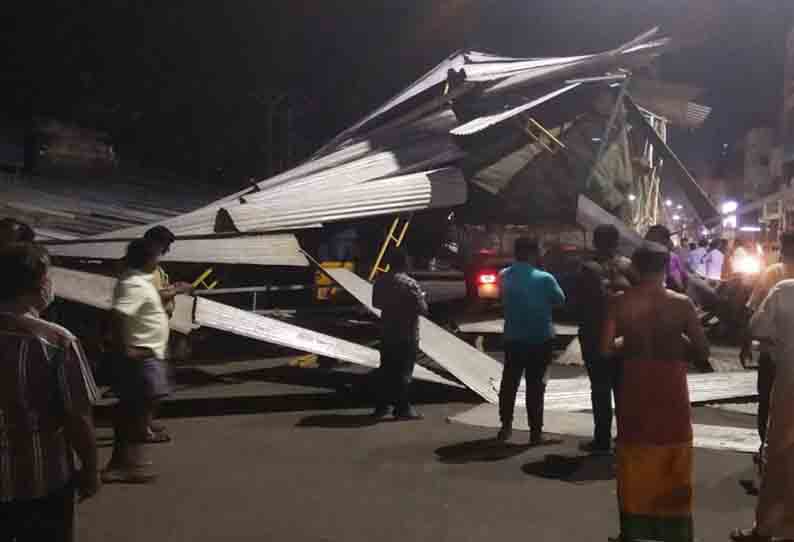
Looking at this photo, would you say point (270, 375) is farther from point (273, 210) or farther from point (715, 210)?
point (715, 210)

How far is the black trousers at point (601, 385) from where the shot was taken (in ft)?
20.9

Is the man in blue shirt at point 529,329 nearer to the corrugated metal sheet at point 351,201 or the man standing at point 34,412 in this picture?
the corrugated metal sheet at point 351,201

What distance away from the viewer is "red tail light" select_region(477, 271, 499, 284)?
11.8 meters

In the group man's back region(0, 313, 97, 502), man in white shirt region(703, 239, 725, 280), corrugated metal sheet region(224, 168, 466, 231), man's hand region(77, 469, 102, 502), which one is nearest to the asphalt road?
man's hand region(77, 469, 102, 502)

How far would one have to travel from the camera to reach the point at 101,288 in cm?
809

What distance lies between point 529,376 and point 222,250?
4.14m

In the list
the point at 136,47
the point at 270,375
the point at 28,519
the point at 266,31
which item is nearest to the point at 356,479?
the point at 28,519

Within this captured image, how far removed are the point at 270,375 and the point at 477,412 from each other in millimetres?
3079

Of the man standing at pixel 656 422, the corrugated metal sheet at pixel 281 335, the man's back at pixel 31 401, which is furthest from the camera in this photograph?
the corrugated metal sheet at pixel 281 335

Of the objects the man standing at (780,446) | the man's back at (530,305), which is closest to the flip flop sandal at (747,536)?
the man standing at (780,446)

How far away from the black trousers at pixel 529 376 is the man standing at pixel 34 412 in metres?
4.44

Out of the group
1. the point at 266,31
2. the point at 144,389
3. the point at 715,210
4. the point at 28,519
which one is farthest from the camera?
the point at 266,31

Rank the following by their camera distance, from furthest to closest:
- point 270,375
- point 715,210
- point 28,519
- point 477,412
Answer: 1. point 715,210
2. point 270,375
3. point 477,412
4. point 28,519

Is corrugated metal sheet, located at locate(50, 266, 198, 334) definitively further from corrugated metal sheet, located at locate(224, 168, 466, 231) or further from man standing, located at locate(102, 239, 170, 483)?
man standing, located at locate(102, 239, 170, 483)
